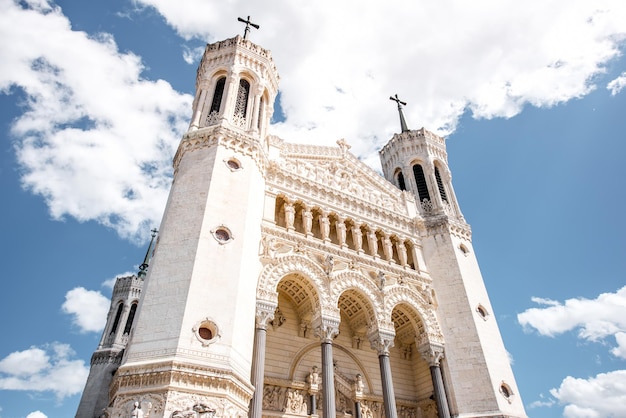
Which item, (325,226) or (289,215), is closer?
(289,215)

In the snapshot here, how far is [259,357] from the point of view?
15109 millimetres

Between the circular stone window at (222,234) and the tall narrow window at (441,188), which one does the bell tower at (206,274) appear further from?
the tall narrow window at (441,188)

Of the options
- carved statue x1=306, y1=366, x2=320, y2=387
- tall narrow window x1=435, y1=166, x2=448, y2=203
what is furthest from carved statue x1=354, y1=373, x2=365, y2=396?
tall narrow window x1=435, y1=166, x2=448, y2=203

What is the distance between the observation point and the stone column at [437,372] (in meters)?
17.9

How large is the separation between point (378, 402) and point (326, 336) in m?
5.19

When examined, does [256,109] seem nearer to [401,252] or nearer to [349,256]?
[349,256]

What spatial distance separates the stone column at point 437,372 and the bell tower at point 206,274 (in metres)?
8.70

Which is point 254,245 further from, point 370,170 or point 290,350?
point 370,170

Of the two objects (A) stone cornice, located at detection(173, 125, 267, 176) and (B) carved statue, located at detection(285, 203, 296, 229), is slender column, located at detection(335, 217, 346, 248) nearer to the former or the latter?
(B) carved statue, located at detection(285, 203, 296, 229)

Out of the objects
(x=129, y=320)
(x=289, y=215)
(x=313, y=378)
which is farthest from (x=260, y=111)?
(x=129, y=320)

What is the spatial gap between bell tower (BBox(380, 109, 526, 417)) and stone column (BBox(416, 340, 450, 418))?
46 cm

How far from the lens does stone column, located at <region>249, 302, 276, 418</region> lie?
14026 mm

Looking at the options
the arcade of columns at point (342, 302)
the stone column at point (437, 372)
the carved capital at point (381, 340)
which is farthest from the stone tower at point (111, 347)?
the stone column at point (437, 372)

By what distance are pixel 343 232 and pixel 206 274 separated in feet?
27.5
